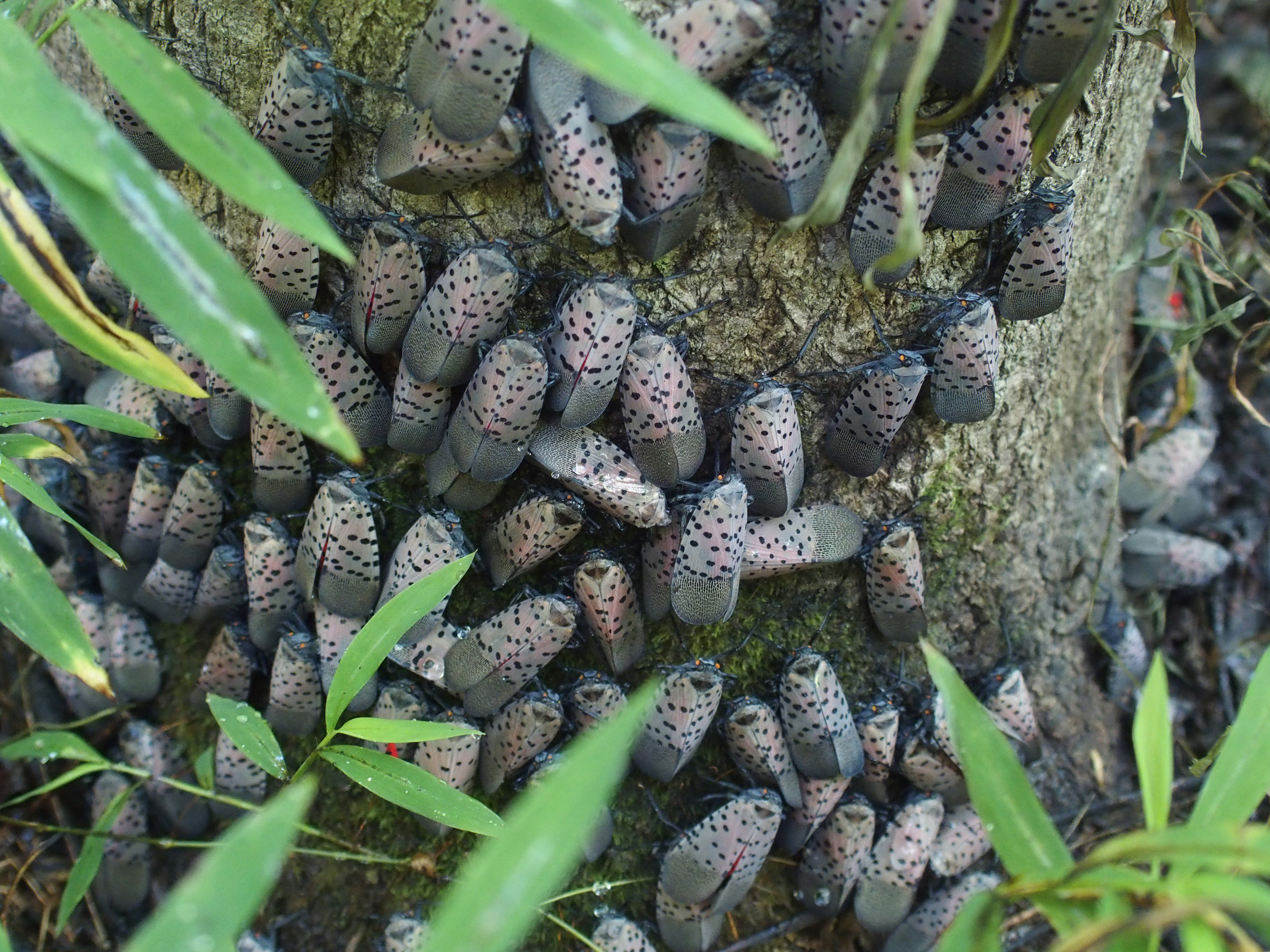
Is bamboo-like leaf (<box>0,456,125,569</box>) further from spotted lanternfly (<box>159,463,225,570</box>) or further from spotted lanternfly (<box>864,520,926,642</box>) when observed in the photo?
spotted lanternfly (<box>864,520,926,642</box>)

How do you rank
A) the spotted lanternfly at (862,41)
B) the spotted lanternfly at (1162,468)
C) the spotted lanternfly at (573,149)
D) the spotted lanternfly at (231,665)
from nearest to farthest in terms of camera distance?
the spotted lanternfly at (862,41), the spotted lanternfly at (573,149), the spotted lanternfly at (231,665), the spotted lanternfly at (1162,468)

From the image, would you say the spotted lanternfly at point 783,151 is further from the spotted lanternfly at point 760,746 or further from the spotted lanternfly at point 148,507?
the spotted lanternfly at point 148,507

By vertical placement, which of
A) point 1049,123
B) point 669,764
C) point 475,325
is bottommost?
point 669,764

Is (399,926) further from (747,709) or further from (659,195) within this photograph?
(659,195)

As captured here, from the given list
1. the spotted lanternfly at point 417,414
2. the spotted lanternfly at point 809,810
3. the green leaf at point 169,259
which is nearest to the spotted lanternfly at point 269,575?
the spotted lanternfly at point 417,414

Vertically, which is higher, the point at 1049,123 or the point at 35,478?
the point at 1049,123

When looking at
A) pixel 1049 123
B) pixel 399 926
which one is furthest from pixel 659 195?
pixel 399 926

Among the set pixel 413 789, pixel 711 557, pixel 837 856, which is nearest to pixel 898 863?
pixel 837 856
